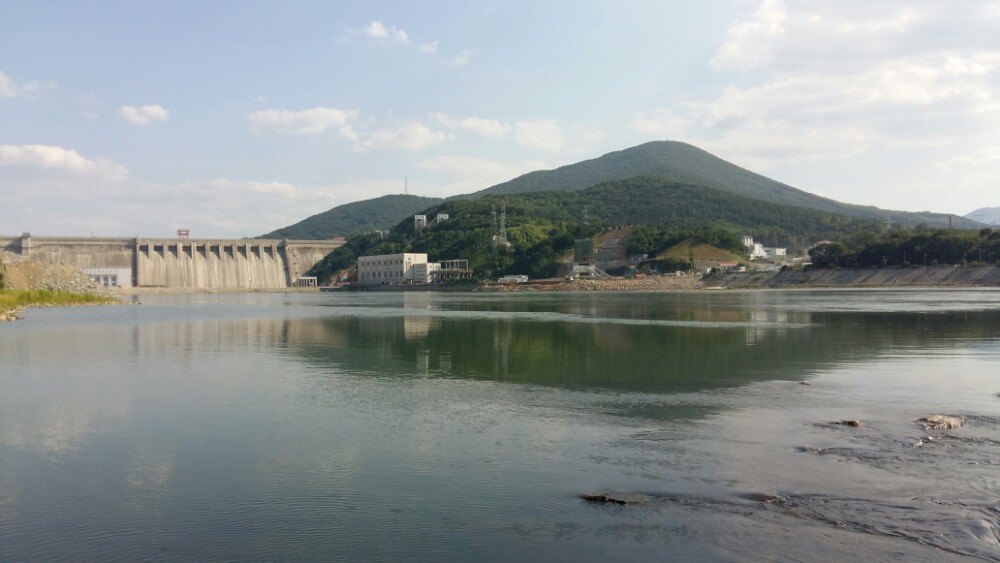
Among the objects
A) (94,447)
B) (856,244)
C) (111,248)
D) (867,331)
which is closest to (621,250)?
(856,244)

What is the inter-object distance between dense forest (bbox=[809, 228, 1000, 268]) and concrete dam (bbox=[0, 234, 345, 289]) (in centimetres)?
10436

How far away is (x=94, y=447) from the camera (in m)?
11.9

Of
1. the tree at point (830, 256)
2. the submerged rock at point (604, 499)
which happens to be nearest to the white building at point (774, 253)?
the tree at point (830, 256)

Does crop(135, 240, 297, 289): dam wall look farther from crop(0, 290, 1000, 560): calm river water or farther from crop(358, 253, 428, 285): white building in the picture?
crop(0, 290, 1000, 560): calm river water

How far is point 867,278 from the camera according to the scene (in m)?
98.9

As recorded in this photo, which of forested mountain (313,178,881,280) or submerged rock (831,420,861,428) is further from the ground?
forested mountain (313,178,881,280)

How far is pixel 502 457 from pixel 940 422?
7.88 meters

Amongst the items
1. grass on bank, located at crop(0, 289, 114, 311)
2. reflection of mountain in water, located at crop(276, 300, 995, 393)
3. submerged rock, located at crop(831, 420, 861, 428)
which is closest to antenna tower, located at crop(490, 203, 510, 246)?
grass on bank, located at crop(0, 289, 114, 311)

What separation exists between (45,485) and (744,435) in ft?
34.7

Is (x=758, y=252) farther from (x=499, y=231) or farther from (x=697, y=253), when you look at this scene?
(x=499, y=231)

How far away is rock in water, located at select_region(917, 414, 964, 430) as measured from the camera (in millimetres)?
12595

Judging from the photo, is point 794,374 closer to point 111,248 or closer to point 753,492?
point 753,492

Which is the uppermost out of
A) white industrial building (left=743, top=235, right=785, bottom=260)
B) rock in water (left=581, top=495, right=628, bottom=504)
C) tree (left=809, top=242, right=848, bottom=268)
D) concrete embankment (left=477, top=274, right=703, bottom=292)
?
white industrial building (left=743, top=235, right=785, bottom=260)

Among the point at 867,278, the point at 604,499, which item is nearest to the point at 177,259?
the point at 867,278
